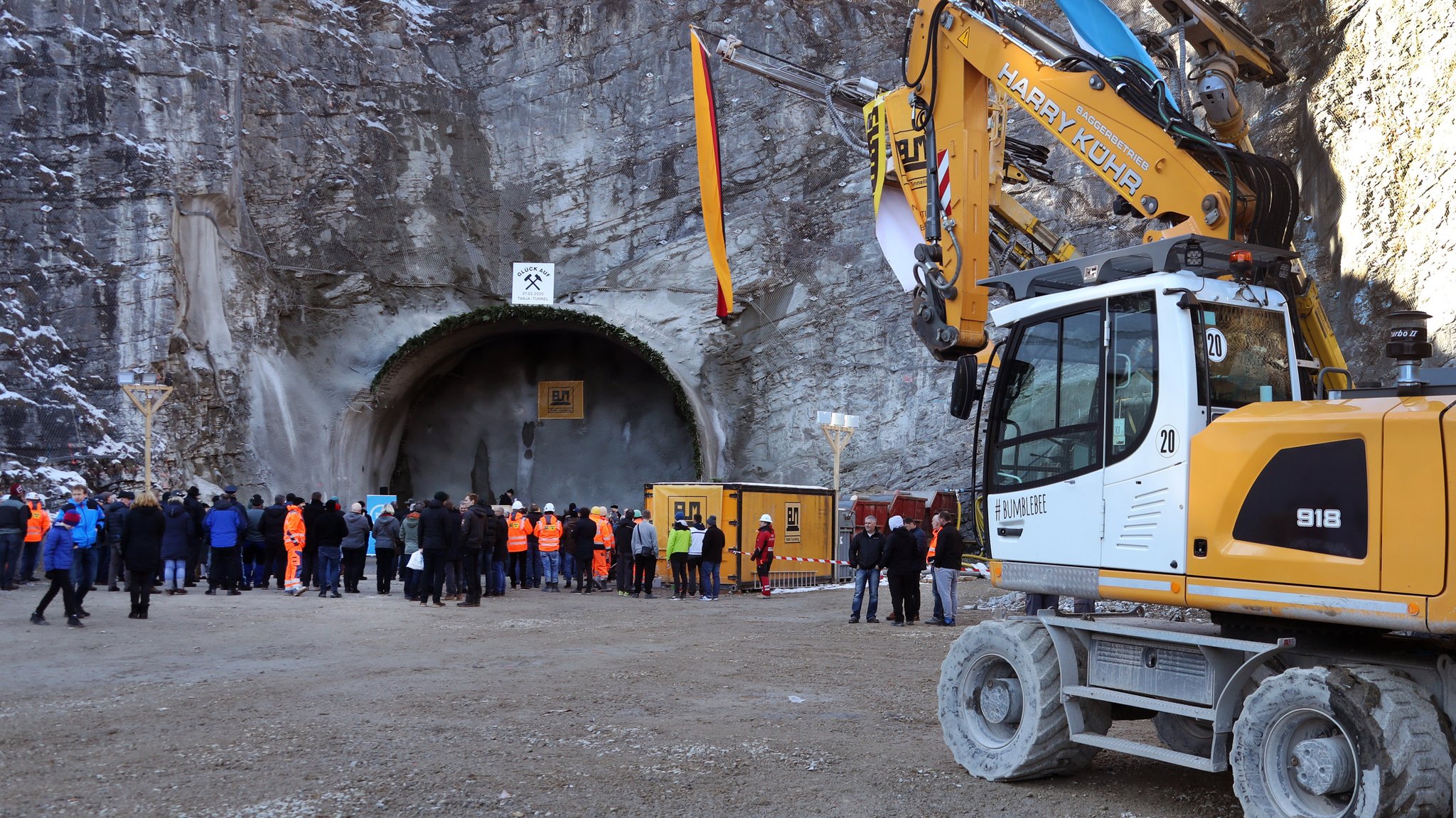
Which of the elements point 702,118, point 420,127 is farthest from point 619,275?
point 702,118

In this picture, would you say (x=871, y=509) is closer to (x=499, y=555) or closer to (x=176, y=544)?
(x=499, y=555)

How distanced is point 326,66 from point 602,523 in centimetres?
1730

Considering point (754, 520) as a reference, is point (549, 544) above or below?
below

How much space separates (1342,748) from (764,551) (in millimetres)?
15851

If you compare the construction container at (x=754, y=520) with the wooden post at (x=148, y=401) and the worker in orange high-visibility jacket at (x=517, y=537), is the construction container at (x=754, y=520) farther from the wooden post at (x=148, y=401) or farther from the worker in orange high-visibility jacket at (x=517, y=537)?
the wooden post at (x=148, y=401)

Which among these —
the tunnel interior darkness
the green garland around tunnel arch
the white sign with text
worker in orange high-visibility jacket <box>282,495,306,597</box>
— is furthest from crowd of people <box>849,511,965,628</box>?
the tunnel interior darkness

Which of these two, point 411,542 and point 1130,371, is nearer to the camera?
point 1130,371

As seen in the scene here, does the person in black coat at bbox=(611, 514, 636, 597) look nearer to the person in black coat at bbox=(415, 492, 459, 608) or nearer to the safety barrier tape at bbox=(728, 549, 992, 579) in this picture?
the safety barrier tape at bbox=(728, 549, 992, 579)

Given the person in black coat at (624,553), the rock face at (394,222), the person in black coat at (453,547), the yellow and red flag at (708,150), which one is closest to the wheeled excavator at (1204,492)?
the yellow and red flag at (708,150)

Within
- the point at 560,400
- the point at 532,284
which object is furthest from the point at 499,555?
the point at 560,400

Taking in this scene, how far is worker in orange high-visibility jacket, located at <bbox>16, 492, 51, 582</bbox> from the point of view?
18.4 m

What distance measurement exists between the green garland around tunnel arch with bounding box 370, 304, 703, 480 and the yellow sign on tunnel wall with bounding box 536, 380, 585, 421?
3.93 m

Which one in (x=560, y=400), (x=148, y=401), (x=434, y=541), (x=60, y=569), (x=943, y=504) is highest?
(x=560, y=400)

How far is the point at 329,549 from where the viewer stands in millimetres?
18172
